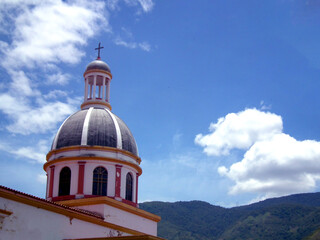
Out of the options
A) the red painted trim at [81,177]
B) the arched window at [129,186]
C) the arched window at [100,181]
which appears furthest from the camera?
the arched window at [129,186]

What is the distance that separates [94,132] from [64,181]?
11.2 ft

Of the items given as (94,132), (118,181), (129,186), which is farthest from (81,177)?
(129,186)

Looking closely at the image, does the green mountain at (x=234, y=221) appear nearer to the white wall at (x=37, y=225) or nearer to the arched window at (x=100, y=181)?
the arched window at (x=100, y=181)

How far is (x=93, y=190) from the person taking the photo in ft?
82.4

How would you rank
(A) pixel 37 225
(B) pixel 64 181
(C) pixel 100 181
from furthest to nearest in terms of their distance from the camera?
(B) pixel 64 181
(C) pixel 100 181
(A) pixel 37 225

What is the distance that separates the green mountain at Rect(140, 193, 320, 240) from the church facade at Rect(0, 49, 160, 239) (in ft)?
148

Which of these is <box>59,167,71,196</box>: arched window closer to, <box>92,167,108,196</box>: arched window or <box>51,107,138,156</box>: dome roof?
<box>92,167,108,196</box>: arched window

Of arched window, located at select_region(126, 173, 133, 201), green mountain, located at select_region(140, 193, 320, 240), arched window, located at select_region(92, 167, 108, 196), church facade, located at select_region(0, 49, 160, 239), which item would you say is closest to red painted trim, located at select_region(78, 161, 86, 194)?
church facade, located at select_region(0, 49, 160, 239)

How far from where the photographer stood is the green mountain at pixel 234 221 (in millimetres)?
76562

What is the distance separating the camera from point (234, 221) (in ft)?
294

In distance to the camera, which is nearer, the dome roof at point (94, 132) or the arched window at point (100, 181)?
the arched window at point (100, 181)

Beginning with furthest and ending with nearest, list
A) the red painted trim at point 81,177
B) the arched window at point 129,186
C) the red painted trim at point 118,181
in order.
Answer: the arched window at point 129,186, the red painted trim at point 118,181, the red painted trim at point 81,177

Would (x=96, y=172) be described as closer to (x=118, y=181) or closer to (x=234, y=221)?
(x=118, y=181)

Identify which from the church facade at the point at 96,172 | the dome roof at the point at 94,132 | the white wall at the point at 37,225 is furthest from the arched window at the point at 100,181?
the white wall at the point at 37,225
